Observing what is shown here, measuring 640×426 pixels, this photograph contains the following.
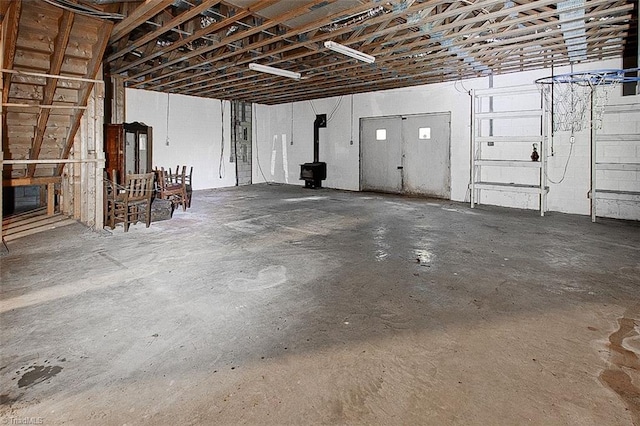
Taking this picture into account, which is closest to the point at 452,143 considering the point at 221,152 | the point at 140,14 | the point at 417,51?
the point at 417,51

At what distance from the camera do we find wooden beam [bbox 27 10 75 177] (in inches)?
163

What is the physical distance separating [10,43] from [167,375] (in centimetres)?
397

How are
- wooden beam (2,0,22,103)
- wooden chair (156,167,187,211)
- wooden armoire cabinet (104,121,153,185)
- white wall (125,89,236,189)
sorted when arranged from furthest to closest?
1. white wall (125,89,236,189)
2. wooden chair (156,167,187,211)
3. wooden armoire cabinet (104,121,153,185)
4. wooden beam (2,0,22,103)

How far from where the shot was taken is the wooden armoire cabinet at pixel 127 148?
630 centimetres

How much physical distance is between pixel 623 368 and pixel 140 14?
5.47 m

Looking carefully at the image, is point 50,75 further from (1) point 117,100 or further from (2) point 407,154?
(2) point 407,154

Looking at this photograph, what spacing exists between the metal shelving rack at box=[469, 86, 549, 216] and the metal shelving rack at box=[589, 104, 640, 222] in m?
0.77

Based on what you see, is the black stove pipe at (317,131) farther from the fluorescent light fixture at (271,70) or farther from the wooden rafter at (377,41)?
the fluorescent light fixture at (271,70)

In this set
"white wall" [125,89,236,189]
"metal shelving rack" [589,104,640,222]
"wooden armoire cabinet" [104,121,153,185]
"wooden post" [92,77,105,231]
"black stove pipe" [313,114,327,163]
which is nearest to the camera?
"wooden post" [92,77,105,231]

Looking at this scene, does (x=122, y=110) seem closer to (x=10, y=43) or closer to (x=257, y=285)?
(x=10, y=43)

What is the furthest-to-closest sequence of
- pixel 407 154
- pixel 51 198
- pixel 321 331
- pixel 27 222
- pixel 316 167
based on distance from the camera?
1. pixel 316 167
2. pixel 407 154
3. pixel 51 198
4. pixel 27 222
5. pixel 321 331

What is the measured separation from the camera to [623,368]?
2.07m

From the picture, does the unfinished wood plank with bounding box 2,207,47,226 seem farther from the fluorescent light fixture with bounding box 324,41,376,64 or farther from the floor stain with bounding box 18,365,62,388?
the fluorescent light fixture with bounding box 324,41,376,64

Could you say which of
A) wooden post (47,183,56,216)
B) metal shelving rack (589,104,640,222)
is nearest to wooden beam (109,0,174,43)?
wooden post (47,183,56,216)
